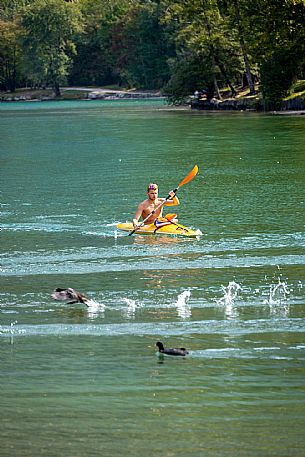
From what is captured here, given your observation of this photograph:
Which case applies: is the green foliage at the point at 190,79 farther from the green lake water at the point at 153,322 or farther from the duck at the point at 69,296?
the duck at the point at 69,296

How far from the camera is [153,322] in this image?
16469 mm

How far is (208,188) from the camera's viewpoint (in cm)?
3469

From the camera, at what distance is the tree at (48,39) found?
151750 millimetres

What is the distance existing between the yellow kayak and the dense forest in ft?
177

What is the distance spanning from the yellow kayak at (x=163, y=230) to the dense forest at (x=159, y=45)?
177 feet

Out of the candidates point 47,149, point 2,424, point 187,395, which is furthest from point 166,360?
point 47,149

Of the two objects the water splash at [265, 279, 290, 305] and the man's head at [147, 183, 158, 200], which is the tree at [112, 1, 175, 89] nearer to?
the man's head at [147, 183, 158, 200]

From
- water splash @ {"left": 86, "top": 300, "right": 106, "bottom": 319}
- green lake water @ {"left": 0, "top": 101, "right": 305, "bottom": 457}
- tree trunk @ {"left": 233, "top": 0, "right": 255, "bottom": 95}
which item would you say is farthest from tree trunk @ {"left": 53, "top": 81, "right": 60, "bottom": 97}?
water splash @ {"left": 86, "top": 300, "right": 106, "bottom": 319}

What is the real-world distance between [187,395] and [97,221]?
47.6ft

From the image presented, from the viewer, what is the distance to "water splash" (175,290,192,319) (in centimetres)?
1695

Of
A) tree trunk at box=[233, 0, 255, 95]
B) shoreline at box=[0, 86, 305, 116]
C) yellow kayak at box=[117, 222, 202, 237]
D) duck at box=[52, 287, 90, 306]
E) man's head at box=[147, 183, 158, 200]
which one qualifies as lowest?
shoreline at box=[0, 86, 305, 116]

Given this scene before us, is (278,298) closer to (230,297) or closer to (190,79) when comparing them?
(230,297)

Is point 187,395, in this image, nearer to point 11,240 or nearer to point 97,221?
point 11,240

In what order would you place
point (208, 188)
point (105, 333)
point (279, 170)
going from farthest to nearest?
1. point (279, 170)
2. point (208, 188)
3. point (105, 333)
